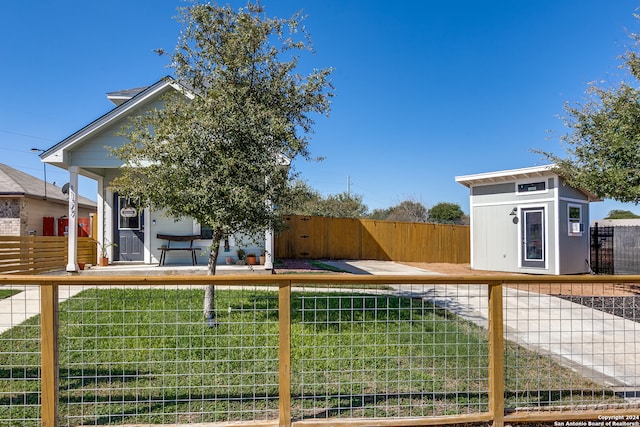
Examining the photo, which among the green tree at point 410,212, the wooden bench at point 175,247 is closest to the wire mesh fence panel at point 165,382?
the wooden bench at point 175,247

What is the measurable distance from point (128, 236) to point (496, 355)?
34.6ft

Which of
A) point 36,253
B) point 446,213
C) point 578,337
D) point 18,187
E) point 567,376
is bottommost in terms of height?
point 578,337

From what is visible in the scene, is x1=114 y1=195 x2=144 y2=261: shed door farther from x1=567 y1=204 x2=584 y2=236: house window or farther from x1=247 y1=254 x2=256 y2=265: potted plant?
x1=567 y1=204 x2=584 y2=236: house window

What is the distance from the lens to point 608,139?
26.0 feet

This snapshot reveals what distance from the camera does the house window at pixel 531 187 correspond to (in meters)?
11.2

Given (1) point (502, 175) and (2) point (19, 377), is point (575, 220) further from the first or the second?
(2) point (19, 377)

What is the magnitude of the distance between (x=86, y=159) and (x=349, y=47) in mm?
8191

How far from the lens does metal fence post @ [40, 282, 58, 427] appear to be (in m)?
2.31

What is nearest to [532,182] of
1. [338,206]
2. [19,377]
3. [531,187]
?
[531,187]

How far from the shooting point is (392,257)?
16.4 metres

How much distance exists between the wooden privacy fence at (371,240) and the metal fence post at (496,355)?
1207 cm

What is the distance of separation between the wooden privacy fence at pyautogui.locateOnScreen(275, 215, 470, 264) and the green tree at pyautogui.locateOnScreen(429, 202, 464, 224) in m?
15.2

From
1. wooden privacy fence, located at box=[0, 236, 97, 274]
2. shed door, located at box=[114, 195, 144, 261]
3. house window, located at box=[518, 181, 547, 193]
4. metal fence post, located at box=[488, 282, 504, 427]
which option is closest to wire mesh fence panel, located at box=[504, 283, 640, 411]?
metal fence post, located at box=[488, 282, 504, 427]

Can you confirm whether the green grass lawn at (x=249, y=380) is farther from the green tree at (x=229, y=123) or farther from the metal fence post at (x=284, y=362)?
the green tree at (x=229, y=123)
